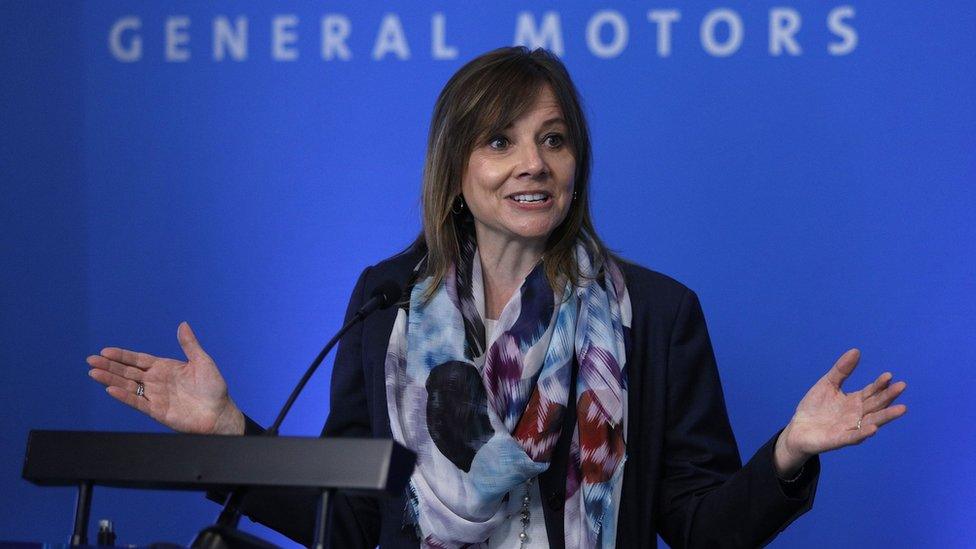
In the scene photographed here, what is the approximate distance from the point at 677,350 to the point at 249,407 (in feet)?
4.07

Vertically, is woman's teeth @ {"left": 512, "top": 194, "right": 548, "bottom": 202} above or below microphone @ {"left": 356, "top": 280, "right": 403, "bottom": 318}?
above

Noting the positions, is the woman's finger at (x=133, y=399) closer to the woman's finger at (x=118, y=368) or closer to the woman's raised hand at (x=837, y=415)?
the woman's finger at (x=118, y=368)

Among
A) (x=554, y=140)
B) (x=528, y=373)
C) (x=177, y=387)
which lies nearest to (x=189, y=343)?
(x=177, y=387)

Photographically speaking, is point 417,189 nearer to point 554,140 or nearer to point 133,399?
point 554,140

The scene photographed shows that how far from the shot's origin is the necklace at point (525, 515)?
2.10 meters

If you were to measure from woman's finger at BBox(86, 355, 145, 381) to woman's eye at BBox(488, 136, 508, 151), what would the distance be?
71cm

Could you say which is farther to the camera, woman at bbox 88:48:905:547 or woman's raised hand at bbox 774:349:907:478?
woman at bbox 88:48:905:547

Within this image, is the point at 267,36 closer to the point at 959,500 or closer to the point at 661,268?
the point at 661,268

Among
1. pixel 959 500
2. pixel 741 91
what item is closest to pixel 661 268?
pixel 741 91

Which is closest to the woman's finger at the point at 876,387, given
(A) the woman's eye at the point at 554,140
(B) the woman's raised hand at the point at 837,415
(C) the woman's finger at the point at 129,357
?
(B) the woman's raised hand at the point at 837,415

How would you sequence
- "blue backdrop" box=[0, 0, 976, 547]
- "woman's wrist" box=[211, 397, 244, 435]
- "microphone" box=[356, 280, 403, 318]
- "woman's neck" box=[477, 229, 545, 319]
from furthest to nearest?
"blue backdrop" box=[0, 0, 976, 547]
"woman's neck" box=[477, 229, 545, 319]
"woman's wrist" box=[211, 397, 244, 435]
"microphone" box=[356, 280, 403, 318]

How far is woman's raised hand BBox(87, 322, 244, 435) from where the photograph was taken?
1821 mm

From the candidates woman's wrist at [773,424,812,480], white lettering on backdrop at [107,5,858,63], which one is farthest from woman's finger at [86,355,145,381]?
white lettering on backdrop at [107,5,858,63]

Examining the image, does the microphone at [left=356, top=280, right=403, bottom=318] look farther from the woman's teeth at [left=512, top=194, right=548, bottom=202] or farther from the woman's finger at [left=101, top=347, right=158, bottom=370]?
the woman's teeth at [left=512, top=194, right=548, bottom=202]
